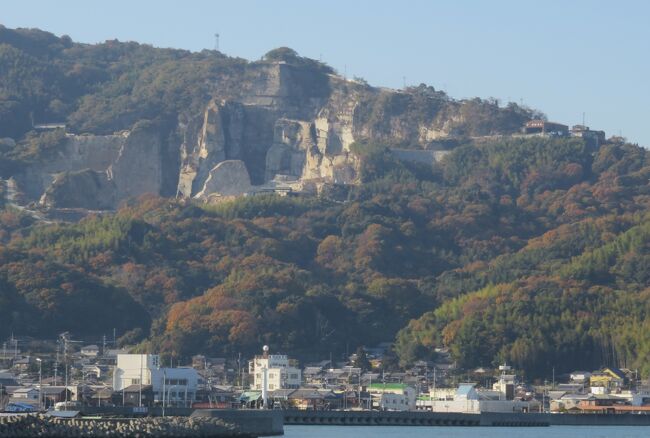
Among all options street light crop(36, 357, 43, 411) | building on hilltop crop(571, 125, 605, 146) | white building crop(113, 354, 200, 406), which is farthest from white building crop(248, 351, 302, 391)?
building on hilltop crop(571, 125, 605, 146)

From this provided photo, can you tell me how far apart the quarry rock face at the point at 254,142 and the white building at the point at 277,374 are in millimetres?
42625

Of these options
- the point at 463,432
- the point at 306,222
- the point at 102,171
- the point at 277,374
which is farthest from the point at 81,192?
the point at 463,432

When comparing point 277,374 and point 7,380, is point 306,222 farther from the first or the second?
point 7,380

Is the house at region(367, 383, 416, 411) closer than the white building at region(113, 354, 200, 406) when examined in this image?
No

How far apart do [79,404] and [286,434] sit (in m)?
12.1

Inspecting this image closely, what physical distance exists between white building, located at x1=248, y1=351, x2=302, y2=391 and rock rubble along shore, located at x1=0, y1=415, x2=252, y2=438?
26.8m

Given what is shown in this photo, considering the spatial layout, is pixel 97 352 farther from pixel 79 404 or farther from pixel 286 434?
pixel 286 434

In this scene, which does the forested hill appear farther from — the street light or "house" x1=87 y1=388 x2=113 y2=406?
"house" x1=87 y1=388 x2=113 y2=406

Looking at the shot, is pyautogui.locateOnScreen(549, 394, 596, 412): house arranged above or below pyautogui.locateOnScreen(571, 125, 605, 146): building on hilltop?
below

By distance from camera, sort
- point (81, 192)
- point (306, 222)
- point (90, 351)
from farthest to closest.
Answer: point (81, 192), point (306, 222), point (90, 351)

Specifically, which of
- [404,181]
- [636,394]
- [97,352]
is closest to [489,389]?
[636,394]

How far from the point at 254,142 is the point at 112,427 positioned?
86443 mm

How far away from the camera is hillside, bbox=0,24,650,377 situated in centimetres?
10769

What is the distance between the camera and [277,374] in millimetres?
94750
